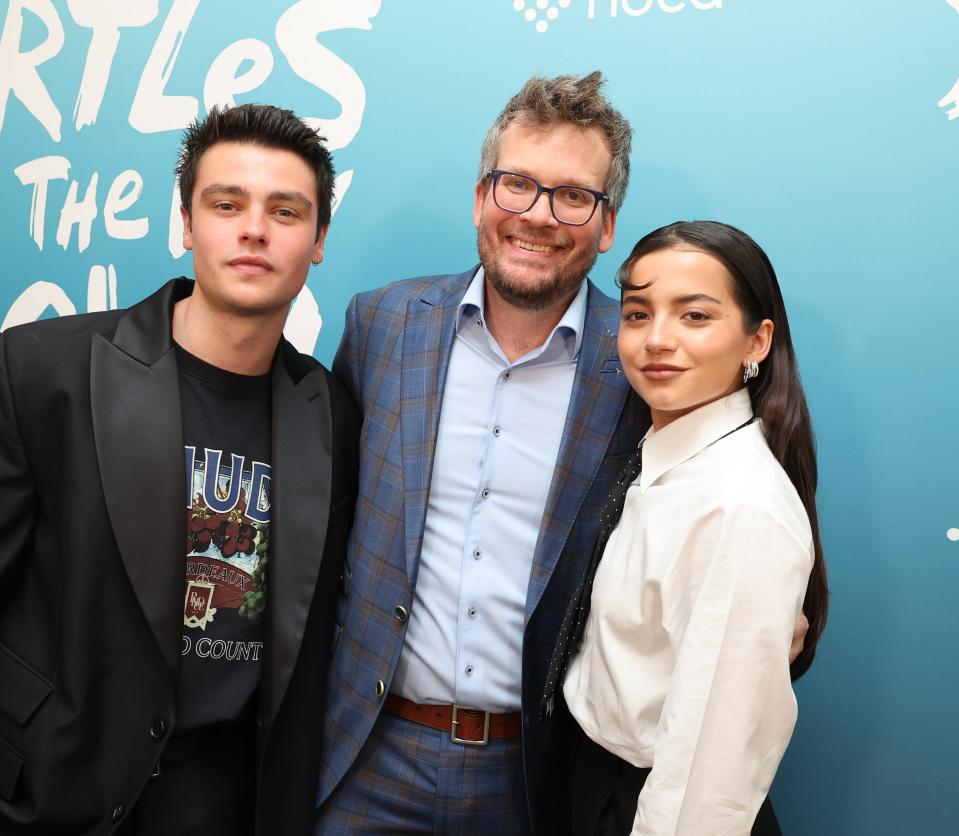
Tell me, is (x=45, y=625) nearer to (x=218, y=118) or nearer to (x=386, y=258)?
(x=218, y=118)

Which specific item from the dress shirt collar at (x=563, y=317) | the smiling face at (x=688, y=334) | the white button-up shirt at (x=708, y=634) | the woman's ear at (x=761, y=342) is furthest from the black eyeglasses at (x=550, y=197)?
the white button-up shirt at (x=708, y=634)

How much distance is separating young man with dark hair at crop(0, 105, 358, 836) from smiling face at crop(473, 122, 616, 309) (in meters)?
0.35

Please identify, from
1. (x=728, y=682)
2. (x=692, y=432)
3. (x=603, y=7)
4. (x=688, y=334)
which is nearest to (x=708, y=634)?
(x=728, y=682)

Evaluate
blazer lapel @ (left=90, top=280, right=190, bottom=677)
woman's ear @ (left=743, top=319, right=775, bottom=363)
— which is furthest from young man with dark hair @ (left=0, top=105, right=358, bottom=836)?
woman's ear @ (left=743, top=319, right=775, bottom=363)

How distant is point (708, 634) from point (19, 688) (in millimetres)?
1072

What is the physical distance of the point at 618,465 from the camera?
1635mm

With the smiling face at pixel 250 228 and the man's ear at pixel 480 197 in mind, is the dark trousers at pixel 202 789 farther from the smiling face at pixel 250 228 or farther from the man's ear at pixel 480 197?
the man's ear at pixel 480 197

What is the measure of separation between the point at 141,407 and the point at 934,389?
5.03 ft

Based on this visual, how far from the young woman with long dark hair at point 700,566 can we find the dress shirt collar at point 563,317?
22cm

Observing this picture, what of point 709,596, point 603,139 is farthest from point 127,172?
point 709,596

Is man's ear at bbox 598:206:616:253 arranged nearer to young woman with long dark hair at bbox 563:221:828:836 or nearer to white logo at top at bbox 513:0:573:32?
young woman with long dark hair at bbox 563:221:828:836

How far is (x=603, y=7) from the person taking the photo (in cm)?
199

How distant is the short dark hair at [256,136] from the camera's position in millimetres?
1619

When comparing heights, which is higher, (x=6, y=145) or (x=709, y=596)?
(x=6, y=145)
